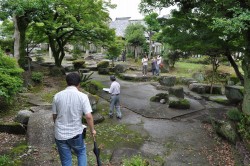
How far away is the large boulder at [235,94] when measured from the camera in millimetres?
11453

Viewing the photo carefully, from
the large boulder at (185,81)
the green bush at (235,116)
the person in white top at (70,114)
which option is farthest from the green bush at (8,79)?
the large boulder at (185,81)

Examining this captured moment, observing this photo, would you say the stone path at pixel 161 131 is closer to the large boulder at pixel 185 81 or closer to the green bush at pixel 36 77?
the green bush at pixel 36 77

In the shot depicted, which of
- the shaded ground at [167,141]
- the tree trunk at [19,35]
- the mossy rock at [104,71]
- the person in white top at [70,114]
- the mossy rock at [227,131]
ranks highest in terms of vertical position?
the tree trunk at [19,35]

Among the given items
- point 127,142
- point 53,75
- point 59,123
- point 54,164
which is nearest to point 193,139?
point 127,142

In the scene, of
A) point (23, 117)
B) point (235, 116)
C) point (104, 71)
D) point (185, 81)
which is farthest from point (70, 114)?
point (104, 71)

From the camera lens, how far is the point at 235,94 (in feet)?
38.3

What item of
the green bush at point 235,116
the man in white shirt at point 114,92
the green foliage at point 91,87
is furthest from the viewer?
the green foliage at point 91,87

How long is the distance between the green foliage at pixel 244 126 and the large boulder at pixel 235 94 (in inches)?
159

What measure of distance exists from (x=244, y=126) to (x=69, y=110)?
6.05m

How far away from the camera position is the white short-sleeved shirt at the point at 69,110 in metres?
3.42

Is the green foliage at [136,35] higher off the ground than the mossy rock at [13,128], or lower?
higher

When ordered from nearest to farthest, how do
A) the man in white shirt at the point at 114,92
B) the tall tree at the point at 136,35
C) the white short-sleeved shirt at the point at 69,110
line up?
1. the white short-sleeved shirt at the point at 69,110
2. the man in white shirt at the point at 114,92
3. the tall tree at the point at 136,35

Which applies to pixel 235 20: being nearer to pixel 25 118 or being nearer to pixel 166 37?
pixel 166 37

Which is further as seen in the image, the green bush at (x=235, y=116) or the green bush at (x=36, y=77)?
the green bush at (x=36, y=77)
